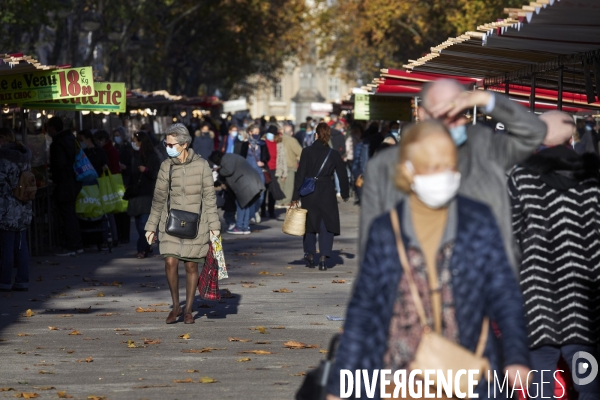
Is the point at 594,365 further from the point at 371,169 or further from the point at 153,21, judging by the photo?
the point at 153,21

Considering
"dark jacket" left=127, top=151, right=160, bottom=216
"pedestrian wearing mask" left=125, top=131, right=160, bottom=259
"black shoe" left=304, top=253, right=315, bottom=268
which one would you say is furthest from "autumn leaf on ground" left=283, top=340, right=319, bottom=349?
"dark jacket" left=127, top=151, right=160, bottom=216

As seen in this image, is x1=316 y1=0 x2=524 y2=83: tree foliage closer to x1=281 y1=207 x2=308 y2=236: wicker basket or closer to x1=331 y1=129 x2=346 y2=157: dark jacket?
x1=331 y1=129 x2=346 y2=157: dark jacket

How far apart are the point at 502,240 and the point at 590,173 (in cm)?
221

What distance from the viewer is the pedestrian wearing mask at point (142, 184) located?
16.8 metres

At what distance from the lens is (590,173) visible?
636cm

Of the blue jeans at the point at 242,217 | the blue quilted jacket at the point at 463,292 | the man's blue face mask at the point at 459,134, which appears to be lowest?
A: the blue jeans at the point at 242,217

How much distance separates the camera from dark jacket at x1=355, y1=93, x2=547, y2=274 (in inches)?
190

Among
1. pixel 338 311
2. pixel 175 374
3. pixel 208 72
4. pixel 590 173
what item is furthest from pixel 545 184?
pixel 208 72

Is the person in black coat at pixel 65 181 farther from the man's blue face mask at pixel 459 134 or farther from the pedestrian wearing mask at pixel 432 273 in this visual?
the pedestrian wearing mask at pixel 432 273

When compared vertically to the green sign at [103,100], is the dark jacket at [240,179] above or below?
below

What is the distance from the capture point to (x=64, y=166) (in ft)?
56.2

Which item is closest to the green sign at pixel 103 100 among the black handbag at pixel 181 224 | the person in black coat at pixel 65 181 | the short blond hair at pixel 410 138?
the person in black coat at pixel 65 181

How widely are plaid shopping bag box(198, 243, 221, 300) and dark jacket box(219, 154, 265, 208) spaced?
917cm

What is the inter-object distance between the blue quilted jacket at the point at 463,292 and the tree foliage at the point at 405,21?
3420 cm
